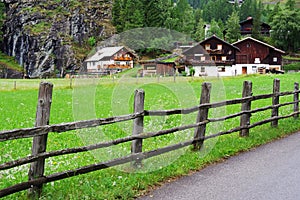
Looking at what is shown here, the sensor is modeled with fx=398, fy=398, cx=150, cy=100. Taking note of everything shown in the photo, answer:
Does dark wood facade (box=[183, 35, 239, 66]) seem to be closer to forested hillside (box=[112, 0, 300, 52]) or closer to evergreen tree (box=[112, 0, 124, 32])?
forested hillside (box=[112, 0, 300, 52])

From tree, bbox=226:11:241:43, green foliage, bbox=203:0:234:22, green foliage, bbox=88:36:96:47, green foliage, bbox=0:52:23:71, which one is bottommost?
green foliage, bbox=0:52:23:71

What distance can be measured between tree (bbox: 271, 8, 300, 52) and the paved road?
351 feet

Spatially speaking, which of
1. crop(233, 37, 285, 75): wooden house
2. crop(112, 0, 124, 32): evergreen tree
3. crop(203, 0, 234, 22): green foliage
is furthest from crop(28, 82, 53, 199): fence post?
Answer: crop(203, 0, 234, 22): green foliage

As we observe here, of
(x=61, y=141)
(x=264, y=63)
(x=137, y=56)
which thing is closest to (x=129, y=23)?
(x=264, y=63)

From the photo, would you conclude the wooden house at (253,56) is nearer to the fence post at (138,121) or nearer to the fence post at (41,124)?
the fence post at (138,121)

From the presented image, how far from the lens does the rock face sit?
4449 inches

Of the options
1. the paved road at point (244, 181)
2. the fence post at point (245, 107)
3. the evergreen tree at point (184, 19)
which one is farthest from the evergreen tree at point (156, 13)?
the paved road at point (244, 181)

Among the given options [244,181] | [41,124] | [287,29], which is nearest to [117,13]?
[287,29]

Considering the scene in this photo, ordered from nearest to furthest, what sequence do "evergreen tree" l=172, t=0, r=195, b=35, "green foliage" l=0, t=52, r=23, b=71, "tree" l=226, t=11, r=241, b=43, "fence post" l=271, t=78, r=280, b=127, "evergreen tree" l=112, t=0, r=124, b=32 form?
"fence post" l=271, t=78, r=280, b=127
"evergreen tree" l=112, t=0, r=124, b=32
"green foliage" l=0, t=52, r=23, b=71
"evergreen tree" l=172, t=0, r=195, b=35
"tree" l=226, t=11, r=241, b=43

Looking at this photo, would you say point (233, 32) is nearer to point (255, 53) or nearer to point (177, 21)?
point (177, 21)

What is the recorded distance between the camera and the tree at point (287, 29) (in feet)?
357

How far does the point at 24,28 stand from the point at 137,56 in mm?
110268

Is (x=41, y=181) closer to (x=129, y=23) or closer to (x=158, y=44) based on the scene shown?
(x=158, y=44)

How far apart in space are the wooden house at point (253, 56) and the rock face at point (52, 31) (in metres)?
42.2
